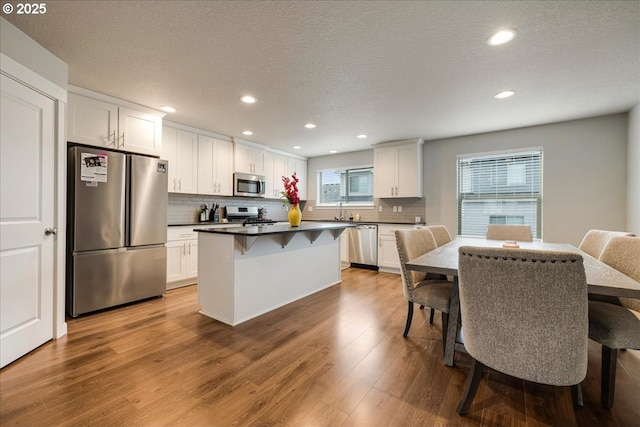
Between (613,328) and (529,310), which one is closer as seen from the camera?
(529,310)

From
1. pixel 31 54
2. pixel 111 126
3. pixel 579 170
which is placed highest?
pixel 31 54

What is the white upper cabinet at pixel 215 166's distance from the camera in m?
4.48

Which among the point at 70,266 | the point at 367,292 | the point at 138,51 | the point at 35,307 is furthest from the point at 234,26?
the point at 367,292

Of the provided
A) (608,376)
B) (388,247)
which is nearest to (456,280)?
(608,376)

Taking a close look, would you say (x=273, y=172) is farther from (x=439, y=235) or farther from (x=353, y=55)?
(x=353, y=55)

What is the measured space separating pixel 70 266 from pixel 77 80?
187 centimetres

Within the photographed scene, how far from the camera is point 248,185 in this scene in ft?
16.9

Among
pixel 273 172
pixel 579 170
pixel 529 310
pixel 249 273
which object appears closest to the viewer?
pixel 529 310

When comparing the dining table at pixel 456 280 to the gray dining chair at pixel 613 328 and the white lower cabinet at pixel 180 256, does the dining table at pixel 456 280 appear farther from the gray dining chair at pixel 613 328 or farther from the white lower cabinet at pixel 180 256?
the white lower cabinet at pixel 180 256

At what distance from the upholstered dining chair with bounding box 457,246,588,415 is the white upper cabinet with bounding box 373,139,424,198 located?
375cm

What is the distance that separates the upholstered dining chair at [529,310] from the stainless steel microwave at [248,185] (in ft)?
14.1

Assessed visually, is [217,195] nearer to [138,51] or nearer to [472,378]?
[138,51]

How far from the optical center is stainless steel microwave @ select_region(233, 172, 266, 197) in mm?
4949

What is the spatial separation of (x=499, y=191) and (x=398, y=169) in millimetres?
1640
